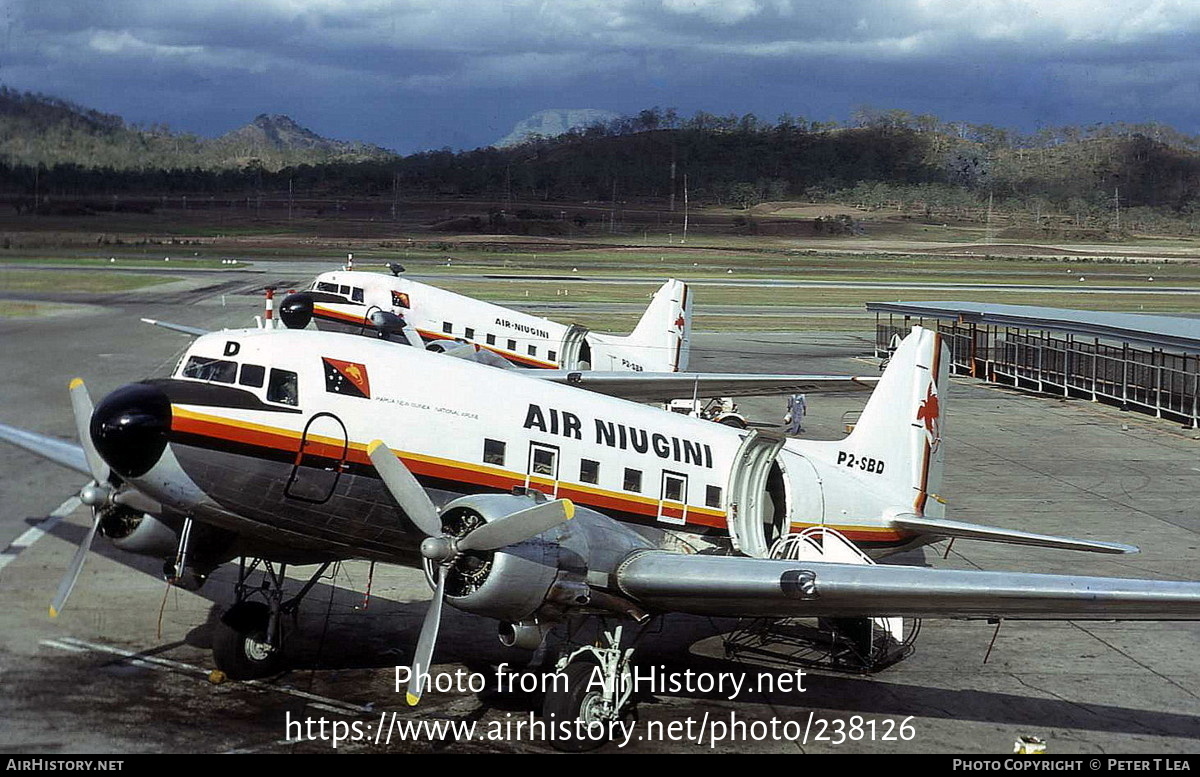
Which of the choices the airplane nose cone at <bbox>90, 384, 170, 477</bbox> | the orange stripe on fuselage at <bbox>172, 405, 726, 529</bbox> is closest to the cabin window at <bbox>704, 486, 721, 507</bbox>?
the orange stripe on fuselage at <bbox>172, 405, 726, 529</bbox>

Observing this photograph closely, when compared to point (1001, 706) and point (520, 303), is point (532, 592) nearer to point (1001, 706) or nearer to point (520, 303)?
point (1001, 706)

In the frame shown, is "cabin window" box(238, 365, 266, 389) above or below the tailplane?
above

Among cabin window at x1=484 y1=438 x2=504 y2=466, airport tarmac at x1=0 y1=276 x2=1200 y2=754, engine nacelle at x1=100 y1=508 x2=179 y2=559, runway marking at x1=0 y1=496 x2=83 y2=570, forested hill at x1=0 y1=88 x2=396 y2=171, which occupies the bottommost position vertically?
airport tarmac at x1=0 y1=276 x2=1200 y2=754

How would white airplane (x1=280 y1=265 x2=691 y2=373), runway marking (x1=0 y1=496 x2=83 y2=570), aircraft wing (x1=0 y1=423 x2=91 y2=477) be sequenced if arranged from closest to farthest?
aircraft wing (x1=0 y1=423 x2=91 y2=477) → runway marking (x1=0 y1=496 x2=83 y2=570) → white airplane (x1=280 y1=265 x2=691 y2=373)

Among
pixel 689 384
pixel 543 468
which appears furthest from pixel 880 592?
pixel 689 384

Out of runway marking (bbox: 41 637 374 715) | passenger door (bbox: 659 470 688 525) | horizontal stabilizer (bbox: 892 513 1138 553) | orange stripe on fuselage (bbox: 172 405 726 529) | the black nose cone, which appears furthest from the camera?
the black nose cone

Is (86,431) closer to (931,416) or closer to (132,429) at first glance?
(132,429)

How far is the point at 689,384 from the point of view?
32.3 metres

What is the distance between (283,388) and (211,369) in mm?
933

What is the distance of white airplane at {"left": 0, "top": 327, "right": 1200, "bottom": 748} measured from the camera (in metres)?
12.8

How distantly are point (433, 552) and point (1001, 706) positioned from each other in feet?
26.7

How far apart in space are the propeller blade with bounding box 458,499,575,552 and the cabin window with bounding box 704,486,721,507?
15.5 feet

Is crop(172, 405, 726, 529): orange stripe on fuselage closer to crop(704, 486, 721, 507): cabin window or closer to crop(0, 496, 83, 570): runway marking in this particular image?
crop(704, 486, 721, 507): cabin window
